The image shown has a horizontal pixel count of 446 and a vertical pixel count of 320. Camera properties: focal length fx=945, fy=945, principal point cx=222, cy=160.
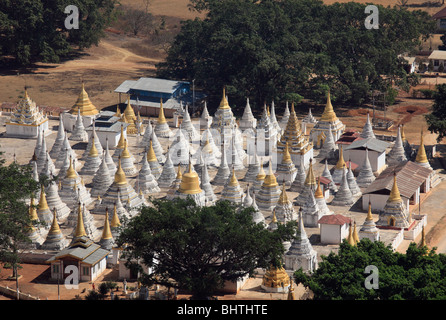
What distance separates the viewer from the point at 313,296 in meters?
59.1

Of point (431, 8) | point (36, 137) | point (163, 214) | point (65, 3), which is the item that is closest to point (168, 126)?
point (36, 137)

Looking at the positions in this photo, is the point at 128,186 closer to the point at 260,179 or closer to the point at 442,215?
the point at 260,179

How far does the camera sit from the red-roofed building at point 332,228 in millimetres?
70562

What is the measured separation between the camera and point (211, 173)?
3447 inches

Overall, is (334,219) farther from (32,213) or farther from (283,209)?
(32,213)

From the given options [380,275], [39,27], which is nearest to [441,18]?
[39,27]

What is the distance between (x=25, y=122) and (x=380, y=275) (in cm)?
5518

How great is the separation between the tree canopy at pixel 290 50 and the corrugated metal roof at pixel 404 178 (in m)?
25.1

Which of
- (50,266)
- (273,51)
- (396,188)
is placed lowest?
(50,266)

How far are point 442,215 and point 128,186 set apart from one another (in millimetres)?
25953

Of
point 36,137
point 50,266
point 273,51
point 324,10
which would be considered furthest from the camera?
point 324,10

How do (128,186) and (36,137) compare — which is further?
(36,137)

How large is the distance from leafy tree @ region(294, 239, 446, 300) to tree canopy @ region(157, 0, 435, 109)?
48904 mm

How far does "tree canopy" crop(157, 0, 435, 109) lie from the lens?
351 ft
